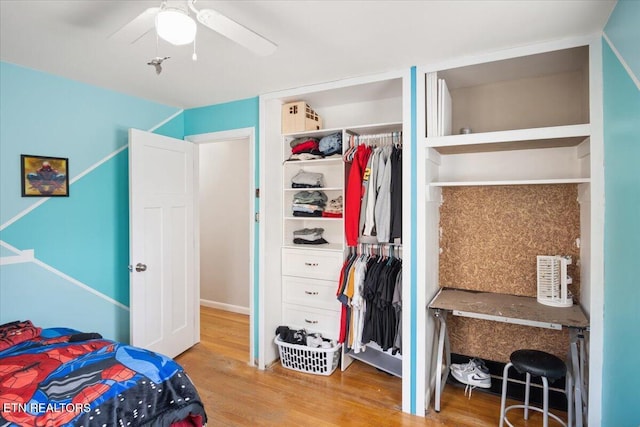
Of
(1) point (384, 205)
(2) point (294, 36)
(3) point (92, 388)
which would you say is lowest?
(3) point (92, 388)

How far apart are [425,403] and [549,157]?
1957 millimetres

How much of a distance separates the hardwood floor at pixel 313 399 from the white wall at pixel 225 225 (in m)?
1.40

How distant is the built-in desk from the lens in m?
2.09

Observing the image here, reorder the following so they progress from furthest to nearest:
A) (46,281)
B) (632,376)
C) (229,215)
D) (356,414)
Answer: (229,215) → (46,281) → (356,414) → (632,376)

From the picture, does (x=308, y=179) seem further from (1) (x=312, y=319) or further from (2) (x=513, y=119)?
(2) (x=513, y=119)

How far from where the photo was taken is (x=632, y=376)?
1541 millimetres

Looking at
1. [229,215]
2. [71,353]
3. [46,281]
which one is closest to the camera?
[71,353]

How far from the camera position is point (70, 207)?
2779 millimetres

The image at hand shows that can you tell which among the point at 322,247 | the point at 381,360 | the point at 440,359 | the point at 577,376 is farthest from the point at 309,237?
the point at 577,376

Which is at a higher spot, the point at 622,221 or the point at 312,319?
the point at 622,221

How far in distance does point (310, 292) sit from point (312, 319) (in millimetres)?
239

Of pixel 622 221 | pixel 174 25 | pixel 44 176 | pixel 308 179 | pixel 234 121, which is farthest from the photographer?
pixel 234 121

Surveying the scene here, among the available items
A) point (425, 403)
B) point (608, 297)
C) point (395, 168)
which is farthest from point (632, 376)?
point (395, 168)

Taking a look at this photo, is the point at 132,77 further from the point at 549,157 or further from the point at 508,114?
the point at 549,157
